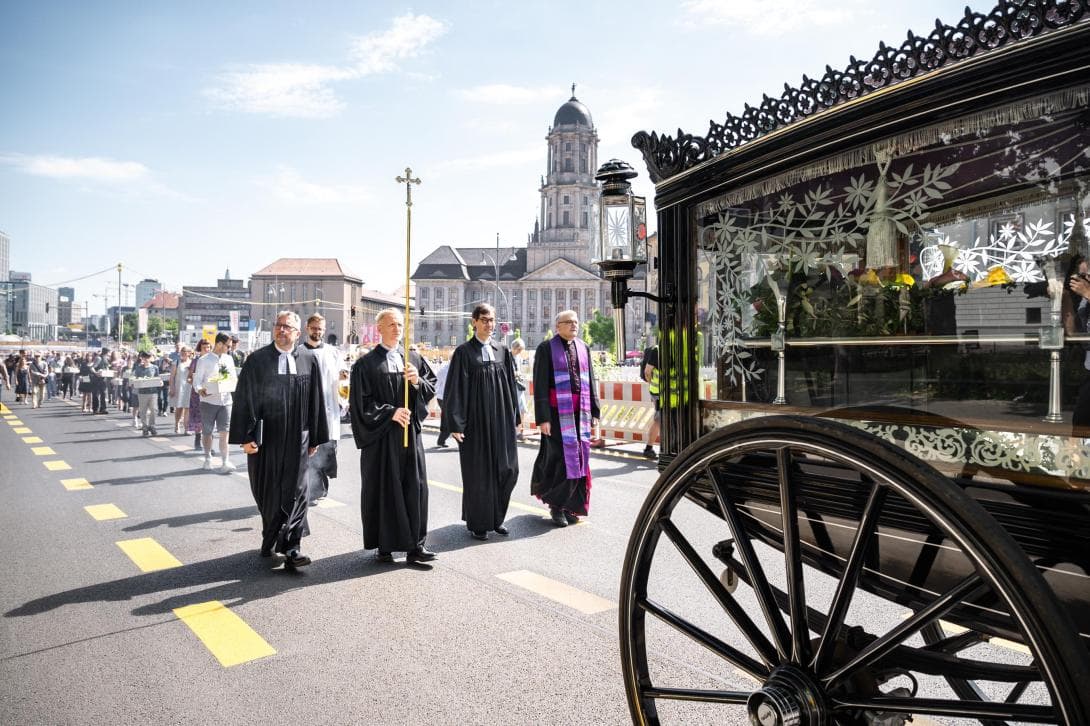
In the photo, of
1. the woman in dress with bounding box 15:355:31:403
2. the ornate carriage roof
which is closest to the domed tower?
the woman in dress with bounding box 15:355:31:403

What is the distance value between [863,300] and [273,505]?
477 cm

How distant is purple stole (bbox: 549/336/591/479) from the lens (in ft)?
23.1

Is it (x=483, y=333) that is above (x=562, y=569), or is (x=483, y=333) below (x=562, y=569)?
above

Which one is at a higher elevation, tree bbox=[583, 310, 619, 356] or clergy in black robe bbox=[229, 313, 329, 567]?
tree bbox=[583, 310, 619, 356]

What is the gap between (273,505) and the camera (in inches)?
229

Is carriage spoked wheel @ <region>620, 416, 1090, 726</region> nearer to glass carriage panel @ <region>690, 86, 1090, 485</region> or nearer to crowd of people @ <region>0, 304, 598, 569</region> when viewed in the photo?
glass carriage panel @ <region>690, 86, 1090, 485</region>

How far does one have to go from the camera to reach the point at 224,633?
4.24 m

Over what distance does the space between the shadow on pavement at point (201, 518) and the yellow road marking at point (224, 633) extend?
2.70 m

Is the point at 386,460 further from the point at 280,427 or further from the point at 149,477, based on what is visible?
the point at 149,477

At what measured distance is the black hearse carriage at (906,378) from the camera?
1639 mm

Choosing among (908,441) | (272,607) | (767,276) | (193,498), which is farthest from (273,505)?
(908,441)

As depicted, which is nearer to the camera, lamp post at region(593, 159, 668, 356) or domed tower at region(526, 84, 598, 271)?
lamp post at region(593, 159, 668, 356)

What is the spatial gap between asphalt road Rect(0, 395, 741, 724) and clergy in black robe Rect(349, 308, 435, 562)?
275 mm

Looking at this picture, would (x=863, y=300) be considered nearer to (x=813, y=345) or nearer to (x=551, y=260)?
(x=813, y=345)
